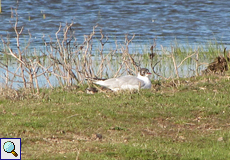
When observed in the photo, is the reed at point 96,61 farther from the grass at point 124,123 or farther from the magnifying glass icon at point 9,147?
the magnifying glass icon at point 9,147

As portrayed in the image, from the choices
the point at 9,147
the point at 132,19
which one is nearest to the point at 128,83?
the point at 9,147

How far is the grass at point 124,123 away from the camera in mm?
5973

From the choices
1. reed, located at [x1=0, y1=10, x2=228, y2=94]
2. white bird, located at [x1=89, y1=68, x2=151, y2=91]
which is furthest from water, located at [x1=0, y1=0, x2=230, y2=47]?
white bird, located at [x1=89, y1=68, x2=151, y2=91]

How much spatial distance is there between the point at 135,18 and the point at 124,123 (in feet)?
50.4

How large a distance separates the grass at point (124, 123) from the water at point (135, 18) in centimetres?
791

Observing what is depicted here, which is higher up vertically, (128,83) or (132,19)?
(128,83)

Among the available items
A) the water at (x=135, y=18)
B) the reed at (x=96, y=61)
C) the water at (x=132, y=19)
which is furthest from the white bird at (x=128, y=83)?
the water at (x=135, y=18)

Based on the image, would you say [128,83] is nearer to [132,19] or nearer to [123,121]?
[123,121]

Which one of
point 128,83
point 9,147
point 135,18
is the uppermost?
point 9,147

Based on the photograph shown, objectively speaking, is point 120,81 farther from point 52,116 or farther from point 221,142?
point 221,142

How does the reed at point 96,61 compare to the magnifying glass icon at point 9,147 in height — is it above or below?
below

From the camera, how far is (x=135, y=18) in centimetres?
2222

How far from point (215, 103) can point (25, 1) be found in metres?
18.8

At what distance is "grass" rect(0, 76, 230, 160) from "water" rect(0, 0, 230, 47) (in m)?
7.91
